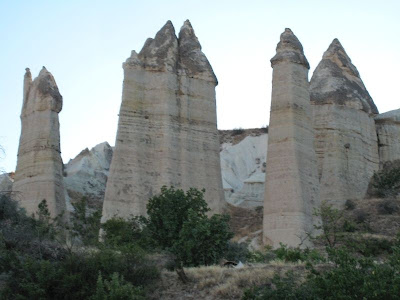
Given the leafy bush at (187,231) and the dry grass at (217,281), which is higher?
the leafy bush at (187,231)

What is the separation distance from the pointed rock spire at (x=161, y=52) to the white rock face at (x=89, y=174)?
8159 mm

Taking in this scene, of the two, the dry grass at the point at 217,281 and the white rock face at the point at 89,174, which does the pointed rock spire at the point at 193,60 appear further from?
the dry grass at the point at 217,281

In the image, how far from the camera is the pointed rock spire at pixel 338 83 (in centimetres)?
4172

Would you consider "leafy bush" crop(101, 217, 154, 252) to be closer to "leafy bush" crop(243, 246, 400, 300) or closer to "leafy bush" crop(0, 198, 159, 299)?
"leafy bush" crop(0, 198, 159, 299)

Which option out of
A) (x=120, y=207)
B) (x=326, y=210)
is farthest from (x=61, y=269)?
(x=120, y=207)

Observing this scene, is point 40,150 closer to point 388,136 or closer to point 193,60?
point 193,60

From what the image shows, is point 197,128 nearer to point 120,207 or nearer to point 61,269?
point 120,207

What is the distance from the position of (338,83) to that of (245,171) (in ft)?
39.1

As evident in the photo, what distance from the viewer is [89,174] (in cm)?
4747

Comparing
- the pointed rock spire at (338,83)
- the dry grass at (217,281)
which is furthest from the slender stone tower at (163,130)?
the dry grass at (217,281)

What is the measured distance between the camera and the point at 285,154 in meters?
35.1

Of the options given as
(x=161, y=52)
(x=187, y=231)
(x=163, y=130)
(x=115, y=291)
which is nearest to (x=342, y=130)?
(x=161, y=52)

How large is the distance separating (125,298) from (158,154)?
1788cm

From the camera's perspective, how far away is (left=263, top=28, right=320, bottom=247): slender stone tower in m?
33.6
